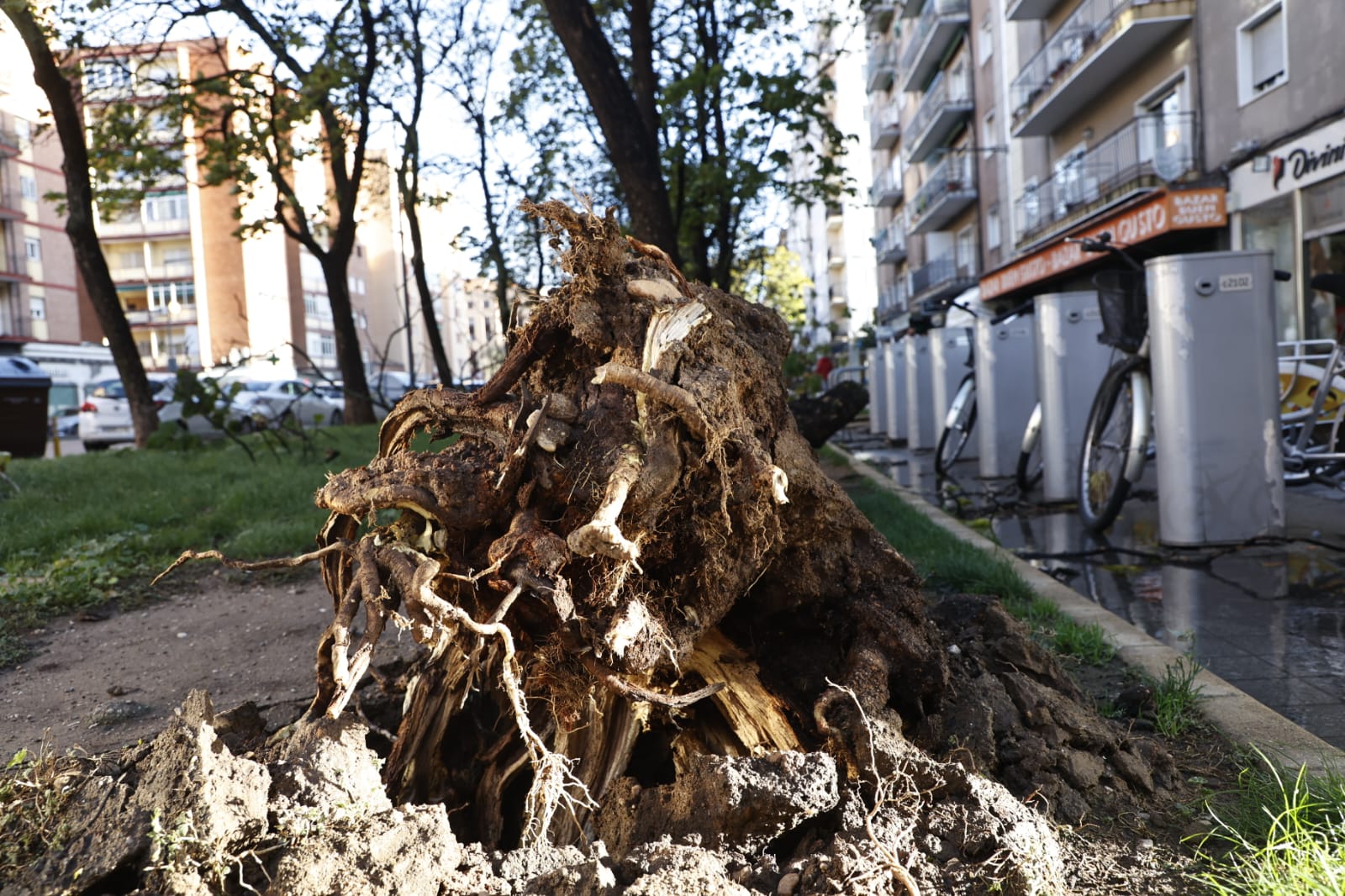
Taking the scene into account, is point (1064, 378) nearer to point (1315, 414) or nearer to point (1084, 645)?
point (1315, 414)

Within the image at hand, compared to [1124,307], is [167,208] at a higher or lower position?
higher

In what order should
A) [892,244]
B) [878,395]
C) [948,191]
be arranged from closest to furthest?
1. [878,395]
2. [948,191]
3. [892,244]

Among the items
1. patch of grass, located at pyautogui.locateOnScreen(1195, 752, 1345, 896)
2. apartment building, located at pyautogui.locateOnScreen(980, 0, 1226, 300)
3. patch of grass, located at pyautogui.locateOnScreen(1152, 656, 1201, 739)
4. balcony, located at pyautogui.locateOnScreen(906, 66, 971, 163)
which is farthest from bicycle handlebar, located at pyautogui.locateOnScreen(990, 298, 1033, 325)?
balcony, located at pyautogui.locateOnScreen(906, 66, 971, 163)

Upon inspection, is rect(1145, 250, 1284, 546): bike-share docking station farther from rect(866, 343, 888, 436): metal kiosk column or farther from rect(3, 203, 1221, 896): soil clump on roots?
rect(866, 343, 888, 436): metal kiosk column

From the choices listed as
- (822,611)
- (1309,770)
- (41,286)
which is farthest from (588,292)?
(41,286)

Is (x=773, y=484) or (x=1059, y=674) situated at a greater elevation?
(x=773, y=484)

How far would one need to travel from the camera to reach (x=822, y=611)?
2.96m

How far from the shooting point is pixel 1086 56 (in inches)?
875

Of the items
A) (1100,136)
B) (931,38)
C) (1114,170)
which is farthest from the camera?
(931,38)

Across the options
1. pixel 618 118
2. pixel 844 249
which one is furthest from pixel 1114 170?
pixel 844 249

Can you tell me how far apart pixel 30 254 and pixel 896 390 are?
50.6m

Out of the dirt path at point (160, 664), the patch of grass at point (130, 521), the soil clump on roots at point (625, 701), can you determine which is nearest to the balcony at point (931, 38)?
the patch of grass at point (130, 521)

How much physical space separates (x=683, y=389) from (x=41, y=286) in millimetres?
59269

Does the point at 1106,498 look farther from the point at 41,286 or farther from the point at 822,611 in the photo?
the point at 41,286
